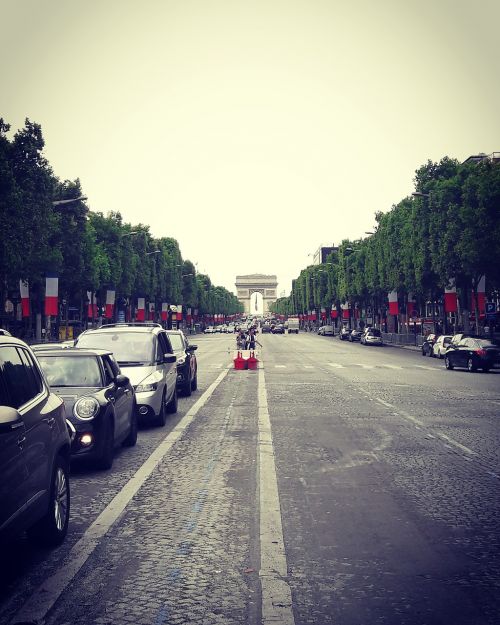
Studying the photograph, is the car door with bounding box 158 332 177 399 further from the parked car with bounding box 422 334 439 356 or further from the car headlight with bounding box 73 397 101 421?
the parked car with bounding box 422 334 439 356

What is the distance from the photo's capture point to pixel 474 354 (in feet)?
104

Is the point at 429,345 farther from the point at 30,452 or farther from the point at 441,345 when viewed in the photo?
the point at 30,452

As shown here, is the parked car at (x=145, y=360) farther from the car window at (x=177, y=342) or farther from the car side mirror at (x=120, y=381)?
the car window at (x=177, y=342)

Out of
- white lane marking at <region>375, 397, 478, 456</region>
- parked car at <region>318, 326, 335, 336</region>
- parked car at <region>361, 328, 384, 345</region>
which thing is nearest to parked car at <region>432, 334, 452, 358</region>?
parked car at <region>361, 328, 384, 345</region>

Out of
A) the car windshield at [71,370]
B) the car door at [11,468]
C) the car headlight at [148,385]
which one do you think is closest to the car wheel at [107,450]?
the car windshield at [71,370]

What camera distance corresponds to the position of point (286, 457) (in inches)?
419

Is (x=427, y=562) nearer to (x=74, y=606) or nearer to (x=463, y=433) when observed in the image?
(x=74, y=606)

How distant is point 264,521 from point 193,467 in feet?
9.65

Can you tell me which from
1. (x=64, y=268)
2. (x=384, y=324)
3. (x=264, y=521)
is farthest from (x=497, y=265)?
(x=384, y=324)

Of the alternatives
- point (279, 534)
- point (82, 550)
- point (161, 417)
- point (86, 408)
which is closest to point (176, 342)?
point (161, 417)

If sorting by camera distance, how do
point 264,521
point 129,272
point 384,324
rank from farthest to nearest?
point 384,324
point 129,272
point 264,521

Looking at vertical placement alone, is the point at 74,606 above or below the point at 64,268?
below

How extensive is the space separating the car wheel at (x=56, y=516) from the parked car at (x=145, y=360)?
6.50 m

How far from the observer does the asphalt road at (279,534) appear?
4980 millimetres
